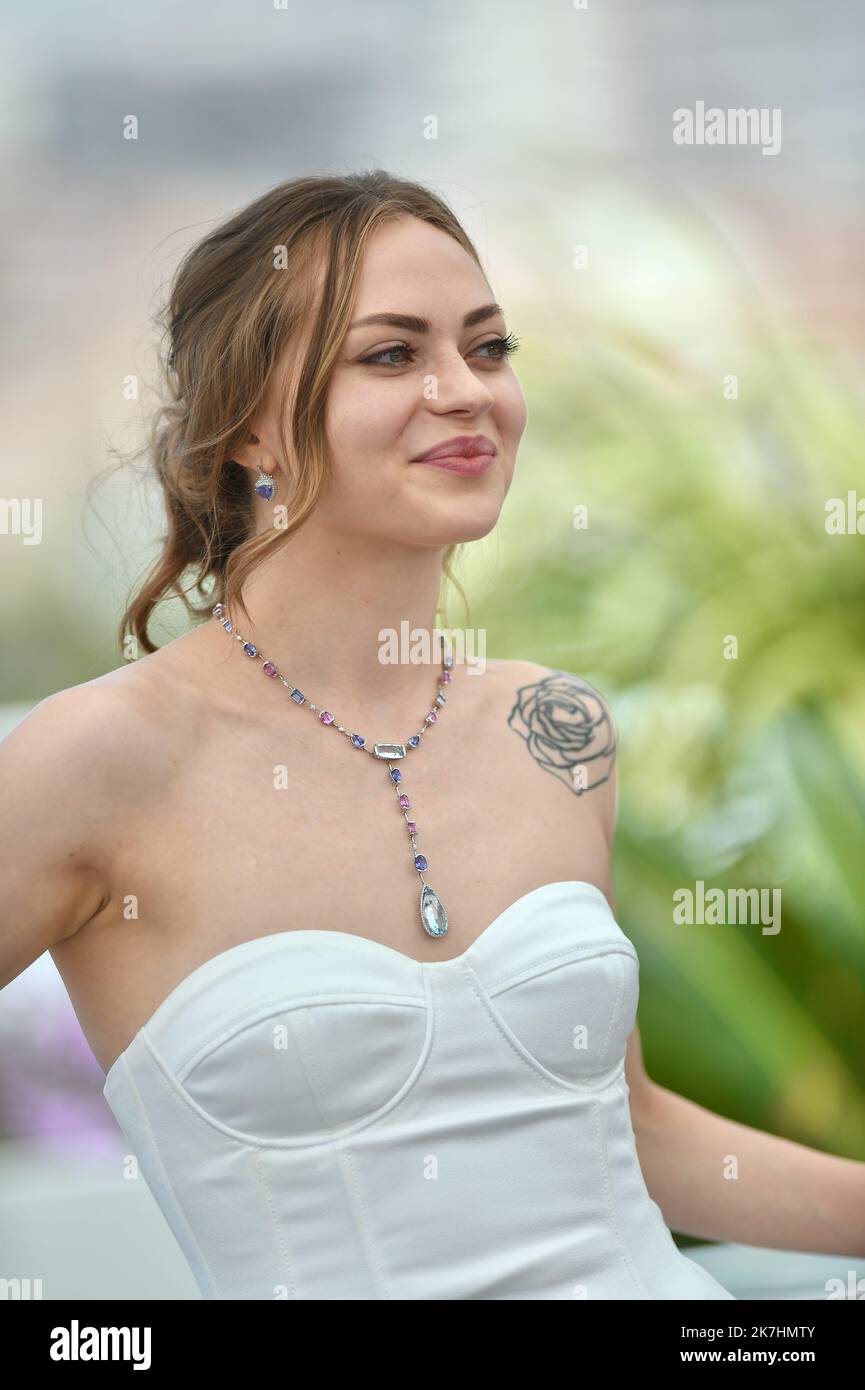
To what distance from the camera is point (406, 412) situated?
138cm

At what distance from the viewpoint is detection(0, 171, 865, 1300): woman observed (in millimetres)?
1294

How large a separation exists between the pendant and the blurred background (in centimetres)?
140

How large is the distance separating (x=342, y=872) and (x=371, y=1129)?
26cm

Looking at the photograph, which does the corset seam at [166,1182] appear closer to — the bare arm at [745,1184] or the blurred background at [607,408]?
the bare arm at [745,1184]

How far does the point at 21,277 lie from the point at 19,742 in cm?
250

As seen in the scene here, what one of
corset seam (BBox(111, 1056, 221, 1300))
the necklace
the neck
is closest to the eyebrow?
the neck

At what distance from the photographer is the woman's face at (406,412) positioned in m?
1.38

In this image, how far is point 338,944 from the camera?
1341mm

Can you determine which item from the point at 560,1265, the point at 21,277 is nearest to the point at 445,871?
the point at 560,1265

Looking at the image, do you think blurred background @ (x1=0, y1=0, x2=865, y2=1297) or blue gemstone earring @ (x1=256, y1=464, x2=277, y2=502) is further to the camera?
blurred background @ (x1=0, y1=0, x2=865, y2=1297)

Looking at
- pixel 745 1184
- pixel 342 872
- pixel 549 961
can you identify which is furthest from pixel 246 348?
pixel 745 1184

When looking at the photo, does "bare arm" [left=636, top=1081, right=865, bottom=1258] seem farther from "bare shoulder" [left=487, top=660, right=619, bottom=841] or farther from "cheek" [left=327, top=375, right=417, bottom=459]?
"cheek" [left=327, top=375, right=417, bottom=459]

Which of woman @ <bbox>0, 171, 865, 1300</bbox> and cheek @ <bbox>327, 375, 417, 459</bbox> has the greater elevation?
cheek @ <bbox>327, 375, 417, 459</bbox>

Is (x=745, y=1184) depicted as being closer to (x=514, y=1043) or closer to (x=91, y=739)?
(x=514, y=1043)
